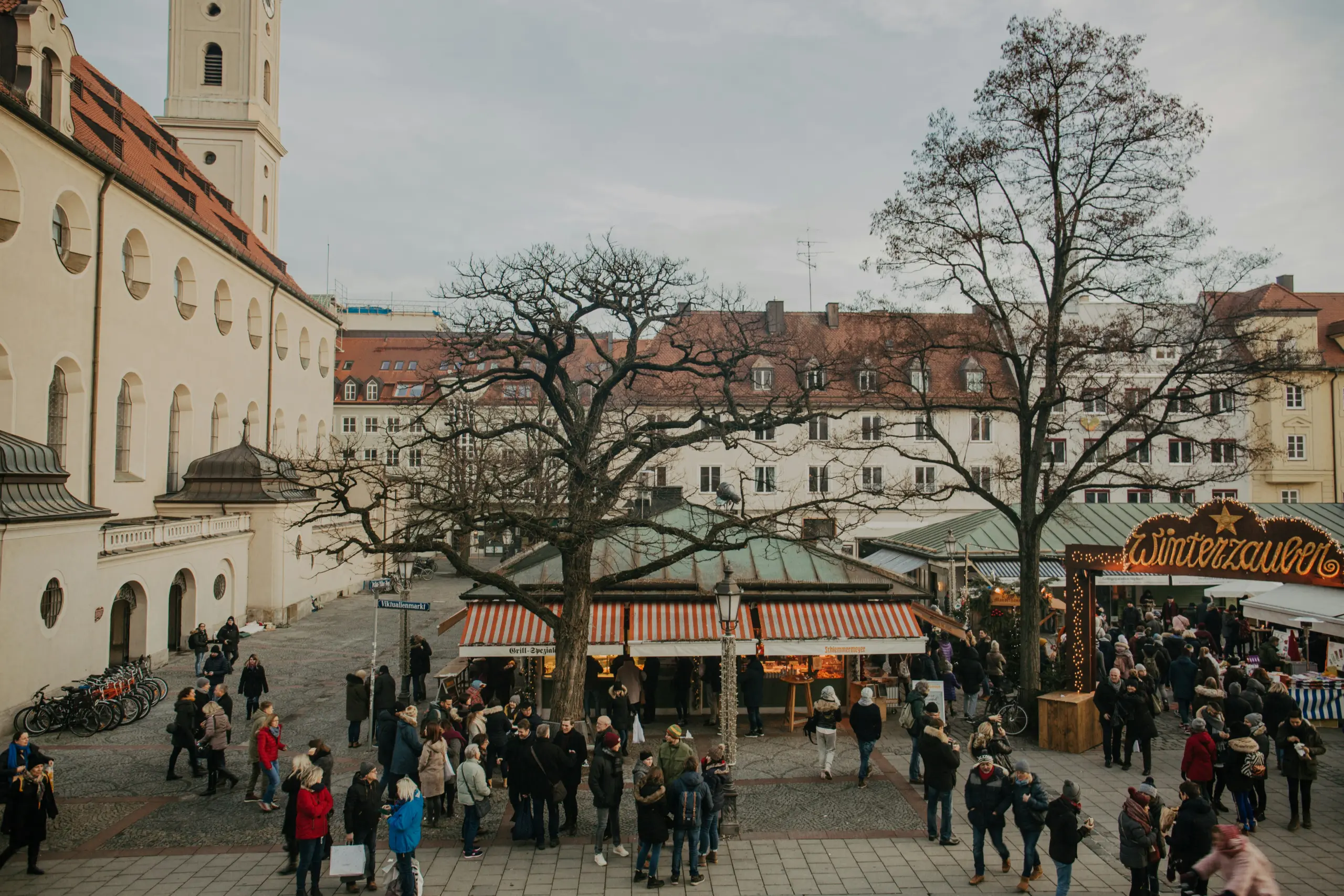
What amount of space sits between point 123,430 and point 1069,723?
28739 millimetres

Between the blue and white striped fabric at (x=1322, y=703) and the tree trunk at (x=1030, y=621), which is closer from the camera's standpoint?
the blue and white striped fabric at (x=1322, y=703)

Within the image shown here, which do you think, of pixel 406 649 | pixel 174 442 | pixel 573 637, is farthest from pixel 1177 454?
pixel 174 442

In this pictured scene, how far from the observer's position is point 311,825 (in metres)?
9.98

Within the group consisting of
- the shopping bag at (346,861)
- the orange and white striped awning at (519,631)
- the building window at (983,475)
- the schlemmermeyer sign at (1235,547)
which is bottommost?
the shopping bag at (346,861)

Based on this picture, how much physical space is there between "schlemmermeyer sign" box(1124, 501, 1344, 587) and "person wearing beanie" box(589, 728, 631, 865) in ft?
31.4

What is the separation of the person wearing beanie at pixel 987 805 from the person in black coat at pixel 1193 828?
5.46 feet

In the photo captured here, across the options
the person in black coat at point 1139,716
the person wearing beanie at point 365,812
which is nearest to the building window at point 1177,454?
the person in black coat at point 1139,716

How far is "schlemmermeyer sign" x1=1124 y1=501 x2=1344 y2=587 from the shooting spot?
43.0ft

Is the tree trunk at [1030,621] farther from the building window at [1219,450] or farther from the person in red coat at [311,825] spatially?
the person in red coat at [311,825]

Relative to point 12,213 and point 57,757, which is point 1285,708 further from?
point 12,213

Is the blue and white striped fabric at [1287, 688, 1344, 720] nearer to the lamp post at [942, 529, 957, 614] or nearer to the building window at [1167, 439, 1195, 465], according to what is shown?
the lamp post at [942, 529, 957, 614]

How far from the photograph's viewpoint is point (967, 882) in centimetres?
1046

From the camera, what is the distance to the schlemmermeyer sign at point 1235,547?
1312 centimetres

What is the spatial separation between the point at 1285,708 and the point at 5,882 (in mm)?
17085
